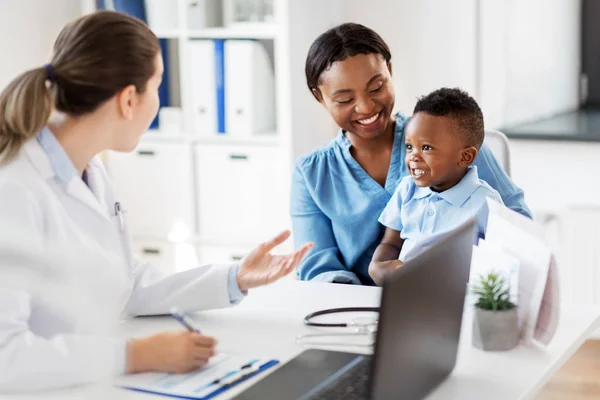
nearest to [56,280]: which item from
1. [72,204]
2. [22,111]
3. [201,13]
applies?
[72,204]

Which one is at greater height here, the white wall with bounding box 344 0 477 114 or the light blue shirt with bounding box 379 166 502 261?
the white wall with bounding box 344 0 477 114

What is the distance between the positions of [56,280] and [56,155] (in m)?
0.19

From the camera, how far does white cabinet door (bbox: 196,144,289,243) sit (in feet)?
11.1

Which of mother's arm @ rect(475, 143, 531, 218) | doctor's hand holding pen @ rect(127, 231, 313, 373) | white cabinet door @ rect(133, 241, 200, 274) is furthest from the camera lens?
white cabinet door @ rect(133, 241, 200, 274)

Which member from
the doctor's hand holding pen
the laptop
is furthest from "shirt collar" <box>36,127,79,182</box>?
the laptop

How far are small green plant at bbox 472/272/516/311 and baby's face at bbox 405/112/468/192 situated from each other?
1.47 ft

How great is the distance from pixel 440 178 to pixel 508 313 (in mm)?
496

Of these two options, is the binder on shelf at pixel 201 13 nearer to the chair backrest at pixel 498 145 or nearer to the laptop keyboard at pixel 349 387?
the chair backrest at pixel 498 145

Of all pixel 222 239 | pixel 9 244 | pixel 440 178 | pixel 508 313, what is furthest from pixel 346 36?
pixel 222 239

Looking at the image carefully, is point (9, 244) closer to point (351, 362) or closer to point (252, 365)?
point (252, 365)

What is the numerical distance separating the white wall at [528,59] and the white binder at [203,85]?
912 mm

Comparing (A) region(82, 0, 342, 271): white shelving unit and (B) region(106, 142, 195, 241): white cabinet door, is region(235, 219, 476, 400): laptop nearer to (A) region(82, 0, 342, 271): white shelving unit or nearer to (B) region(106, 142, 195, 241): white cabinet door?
(A) region(82, 0, 342, 271): white shelving unit

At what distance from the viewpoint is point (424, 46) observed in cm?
336

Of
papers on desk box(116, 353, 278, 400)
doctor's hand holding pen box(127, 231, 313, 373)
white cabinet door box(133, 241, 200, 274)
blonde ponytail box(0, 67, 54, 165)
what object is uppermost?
blonde ponytail box(0, 67, 54, 165)
